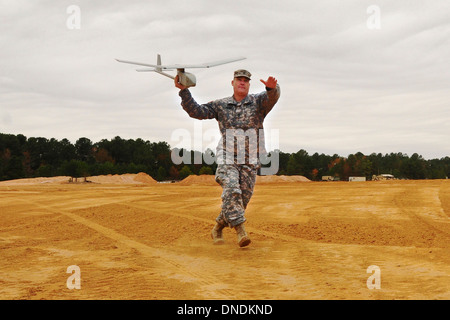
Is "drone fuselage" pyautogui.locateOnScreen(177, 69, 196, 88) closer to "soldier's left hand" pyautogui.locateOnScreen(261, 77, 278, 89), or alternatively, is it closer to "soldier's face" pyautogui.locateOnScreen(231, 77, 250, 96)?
"soldier's face" pyautogui.locateOnScreen(231, 77, 250, 96)

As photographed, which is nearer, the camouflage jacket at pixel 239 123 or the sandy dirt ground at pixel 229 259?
the sandy dirt ground at pixel 229 259

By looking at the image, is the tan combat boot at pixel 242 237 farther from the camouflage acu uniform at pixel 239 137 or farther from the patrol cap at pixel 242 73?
the patrol cap at pixel 242 73

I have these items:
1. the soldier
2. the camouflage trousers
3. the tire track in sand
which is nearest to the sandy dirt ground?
the tire track in sand

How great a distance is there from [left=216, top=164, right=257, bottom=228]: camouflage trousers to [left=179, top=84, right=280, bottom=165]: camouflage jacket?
123 millimetres

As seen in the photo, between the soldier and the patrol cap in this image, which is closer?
the soldier

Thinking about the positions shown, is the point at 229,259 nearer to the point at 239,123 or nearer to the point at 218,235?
the point at 218,235

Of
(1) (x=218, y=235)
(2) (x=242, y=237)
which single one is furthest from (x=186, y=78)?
(1) (x=218, y=235)

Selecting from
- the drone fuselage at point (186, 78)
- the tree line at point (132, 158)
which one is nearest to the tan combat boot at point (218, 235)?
the drone fuselage at point (186, 78)

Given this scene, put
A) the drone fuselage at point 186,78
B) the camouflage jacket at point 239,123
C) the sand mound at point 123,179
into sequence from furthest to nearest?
1. the sand mound at point 123,179
2. the camouflage jacket at point 239,123
3. the drone fuselage at point 186,78

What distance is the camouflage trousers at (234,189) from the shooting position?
598 cm

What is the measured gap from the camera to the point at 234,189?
5969mm

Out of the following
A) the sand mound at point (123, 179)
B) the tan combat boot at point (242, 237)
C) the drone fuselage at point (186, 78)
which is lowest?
the sand mound at point (123, 179)

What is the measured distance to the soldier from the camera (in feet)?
19.9
